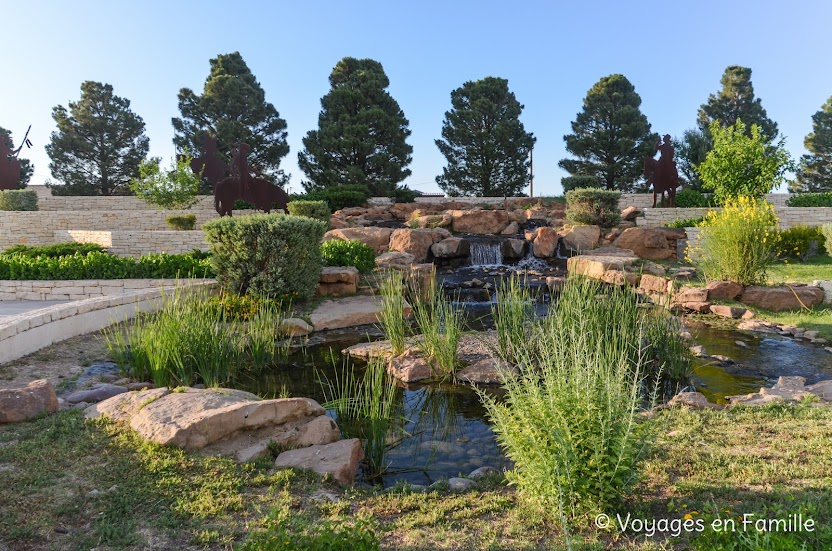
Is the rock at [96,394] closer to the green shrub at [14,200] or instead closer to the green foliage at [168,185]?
the green foliage at [168,185]

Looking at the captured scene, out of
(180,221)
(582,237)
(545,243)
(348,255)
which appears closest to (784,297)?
(582,237)

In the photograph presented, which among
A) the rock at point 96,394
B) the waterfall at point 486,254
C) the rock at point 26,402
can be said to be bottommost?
the rock at point 96,394

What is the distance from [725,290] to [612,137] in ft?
72.3

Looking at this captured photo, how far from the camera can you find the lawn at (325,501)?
266cm

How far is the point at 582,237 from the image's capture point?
1535 centimetres

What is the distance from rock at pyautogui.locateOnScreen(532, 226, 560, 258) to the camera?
15117 millimetres

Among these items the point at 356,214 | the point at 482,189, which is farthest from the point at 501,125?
the point at 356,214

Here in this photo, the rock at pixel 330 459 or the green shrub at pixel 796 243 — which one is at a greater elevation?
the green shrub at pixel 796 243

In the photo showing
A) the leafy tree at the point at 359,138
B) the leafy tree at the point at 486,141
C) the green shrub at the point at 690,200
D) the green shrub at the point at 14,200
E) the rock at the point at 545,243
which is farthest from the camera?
the leafy tree at the point at 486,141

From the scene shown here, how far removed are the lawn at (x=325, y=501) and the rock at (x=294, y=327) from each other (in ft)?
13.3

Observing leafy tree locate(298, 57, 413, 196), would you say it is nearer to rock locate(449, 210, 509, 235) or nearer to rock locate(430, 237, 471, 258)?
rock locate(449, 210, 509, 235)

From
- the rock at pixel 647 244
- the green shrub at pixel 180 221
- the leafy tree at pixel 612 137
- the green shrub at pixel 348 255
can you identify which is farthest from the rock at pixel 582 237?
the leafy tree at pixel 612 137

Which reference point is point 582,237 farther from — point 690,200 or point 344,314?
point 690,200

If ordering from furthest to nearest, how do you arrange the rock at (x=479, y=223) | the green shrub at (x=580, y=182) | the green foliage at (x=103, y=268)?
the green shrub at (x=580, y=182) < the rock at (x=479, y=223) < the green foliage at (x=103, y=268)
